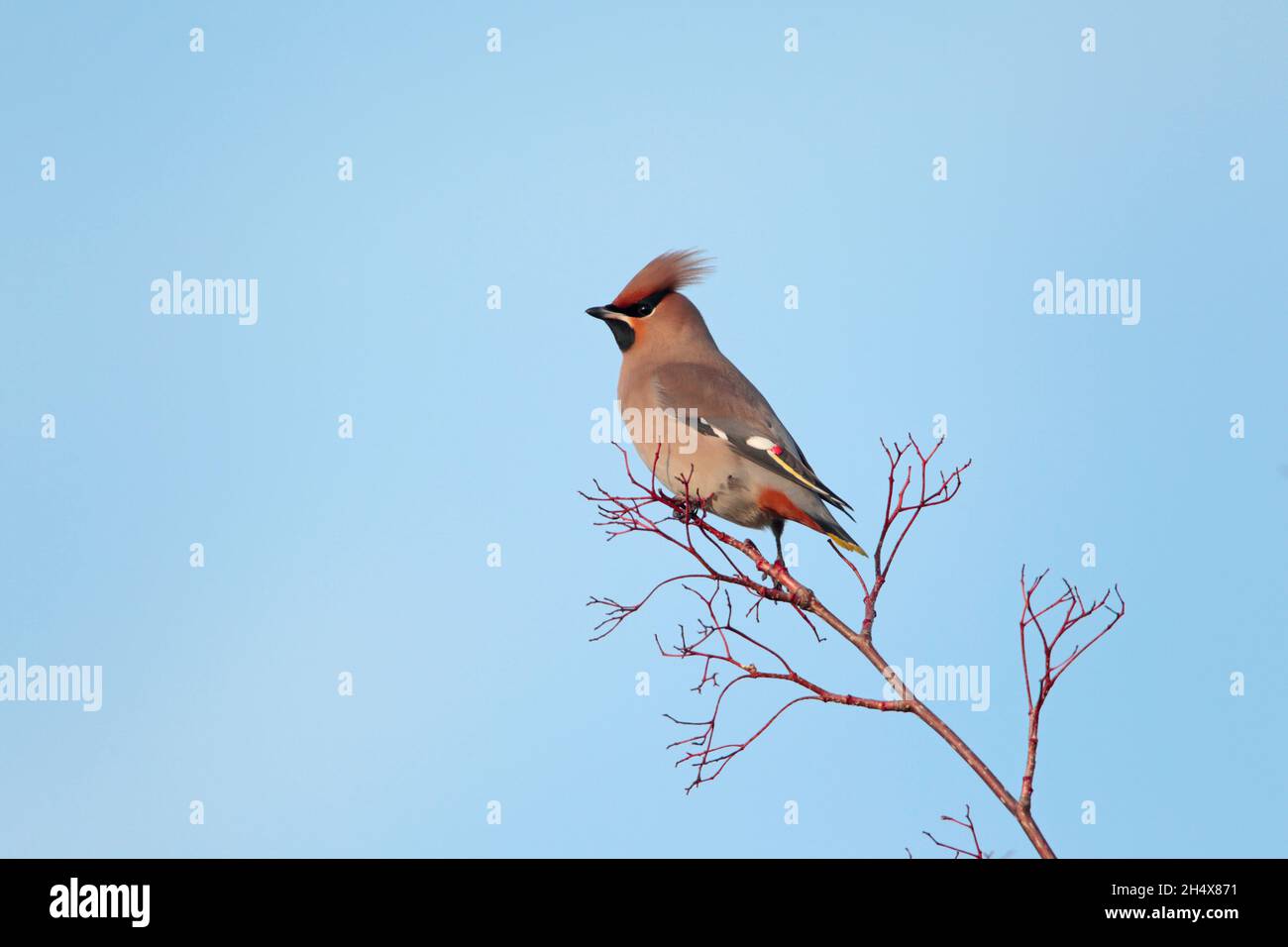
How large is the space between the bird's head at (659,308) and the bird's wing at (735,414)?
23cm

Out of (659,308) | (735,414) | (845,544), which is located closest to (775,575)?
(845,544)

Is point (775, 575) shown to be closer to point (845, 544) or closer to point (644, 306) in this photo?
point (845, 544)

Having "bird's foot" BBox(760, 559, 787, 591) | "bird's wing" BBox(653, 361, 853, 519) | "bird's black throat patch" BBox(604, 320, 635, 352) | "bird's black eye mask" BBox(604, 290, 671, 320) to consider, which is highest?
"bird's black eye mask" BBox(604, 290, 671, 320)

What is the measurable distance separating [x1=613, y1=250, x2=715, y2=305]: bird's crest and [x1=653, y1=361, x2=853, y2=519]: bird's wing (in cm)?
44

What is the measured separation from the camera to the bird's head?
7.02 m

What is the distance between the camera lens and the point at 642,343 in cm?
705

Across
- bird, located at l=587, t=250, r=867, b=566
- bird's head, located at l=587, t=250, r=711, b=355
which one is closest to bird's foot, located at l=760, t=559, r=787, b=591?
bird, located at l=587, t=250, r=867, b=566

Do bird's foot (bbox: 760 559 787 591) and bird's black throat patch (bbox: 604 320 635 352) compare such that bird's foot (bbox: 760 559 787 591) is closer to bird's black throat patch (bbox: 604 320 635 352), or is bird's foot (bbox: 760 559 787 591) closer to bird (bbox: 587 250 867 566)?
bird (bbox: 587 250 867 566)

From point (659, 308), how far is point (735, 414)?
94cm

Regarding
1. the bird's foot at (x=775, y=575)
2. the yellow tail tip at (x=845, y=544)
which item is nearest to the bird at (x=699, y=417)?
the yellow tail tip at (x=845, y=544)
